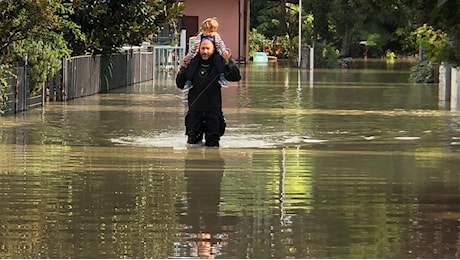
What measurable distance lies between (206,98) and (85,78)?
1380cm

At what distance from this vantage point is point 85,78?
29.2 m

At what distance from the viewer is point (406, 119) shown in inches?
862

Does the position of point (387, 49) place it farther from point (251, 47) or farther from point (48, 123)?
point (48, 123)

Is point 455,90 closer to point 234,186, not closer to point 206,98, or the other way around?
point 206,98

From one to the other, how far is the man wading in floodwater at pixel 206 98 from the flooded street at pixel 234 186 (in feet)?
1.00

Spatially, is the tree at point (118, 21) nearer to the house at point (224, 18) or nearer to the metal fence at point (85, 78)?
the metal fence at point (85, 78)

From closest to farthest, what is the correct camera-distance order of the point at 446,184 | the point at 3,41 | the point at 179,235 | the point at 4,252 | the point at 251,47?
the point at 4,252 → the point at 179,235 → the point at 446,184 → the point at 3,41 → the point at 251,47

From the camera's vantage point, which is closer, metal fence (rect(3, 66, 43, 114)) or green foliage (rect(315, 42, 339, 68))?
metal fence (rect(3, 66, 43, 114))

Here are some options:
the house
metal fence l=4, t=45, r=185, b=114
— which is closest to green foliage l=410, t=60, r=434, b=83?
metal fence l=4, t=45, r=185, b=114

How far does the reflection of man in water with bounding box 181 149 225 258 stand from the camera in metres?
8.60

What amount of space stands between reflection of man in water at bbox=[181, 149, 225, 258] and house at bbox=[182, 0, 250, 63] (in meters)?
42.8

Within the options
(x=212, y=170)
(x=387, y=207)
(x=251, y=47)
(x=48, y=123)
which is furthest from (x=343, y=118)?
(x=251, y=47)

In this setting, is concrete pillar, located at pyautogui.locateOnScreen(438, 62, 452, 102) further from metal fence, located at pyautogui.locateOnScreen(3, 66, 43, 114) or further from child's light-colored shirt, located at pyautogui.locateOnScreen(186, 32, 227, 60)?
child's light-colored shirt, located at pyautogui.locateOnScreen(186, 32, 227, 60)

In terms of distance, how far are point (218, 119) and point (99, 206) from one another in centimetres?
565
